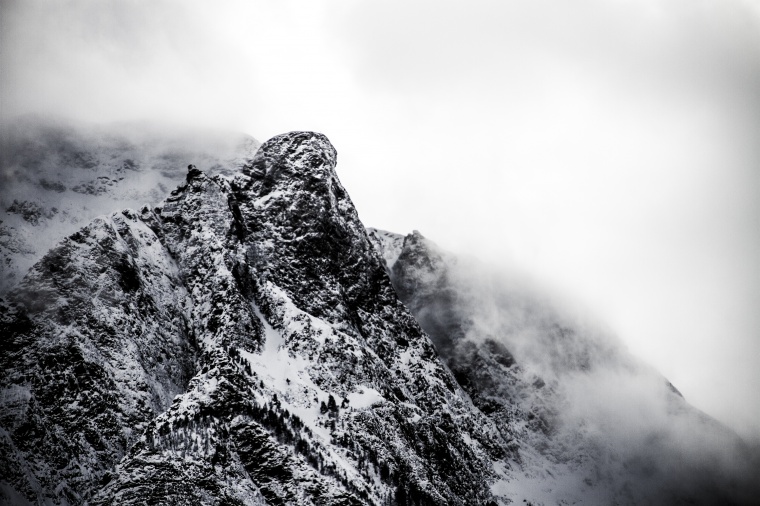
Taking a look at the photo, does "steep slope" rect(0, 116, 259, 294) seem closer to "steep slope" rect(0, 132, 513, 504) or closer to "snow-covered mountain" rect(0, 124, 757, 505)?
"snow-covered mountain" rect(0, 124, 757, 505)

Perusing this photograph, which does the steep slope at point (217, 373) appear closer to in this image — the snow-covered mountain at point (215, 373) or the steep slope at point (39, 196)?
the snow-covered mountain at point (215, 373)

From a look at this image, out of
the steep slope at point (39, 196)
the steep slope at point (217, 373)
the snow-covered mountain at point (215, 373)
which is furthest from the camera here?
the steep slope at point (39, 196)

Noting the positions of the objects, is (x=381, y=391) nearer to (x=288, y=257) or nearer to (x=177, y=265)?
(x=288, y=257)

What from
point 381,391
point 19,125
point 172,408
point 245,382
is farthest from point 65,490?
point 19,125

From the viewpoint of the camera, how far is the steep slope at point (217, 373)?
116375 millimetres

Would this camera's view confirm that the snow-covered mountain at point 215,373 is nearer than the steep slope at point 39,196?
Yes

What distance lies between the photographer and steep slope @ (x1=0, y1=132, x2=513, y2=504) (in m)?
116

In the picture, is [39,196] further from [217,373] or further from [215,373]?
[217,373]

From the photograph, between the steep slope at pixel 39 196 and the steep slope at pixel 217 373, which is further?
the steep slope at pixel 39 196

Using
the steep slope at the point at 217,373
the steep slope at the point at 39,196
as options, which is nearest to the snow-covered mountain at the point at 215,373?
the steep slope at the point at 217,373

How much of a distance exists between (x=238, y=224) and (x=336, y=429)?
2403 inches

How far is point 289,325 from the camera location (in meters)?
166

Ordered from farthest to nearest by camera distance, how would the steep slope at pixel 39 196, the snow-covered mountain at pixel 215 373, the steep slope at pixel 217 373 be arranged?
1. the steep slope at pixel 39 196
2. the steep slope at pixel 217 373
3. the snow-covered mountain at pixel 215 373

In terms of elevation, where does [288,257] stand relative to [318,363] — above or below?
Result: above
